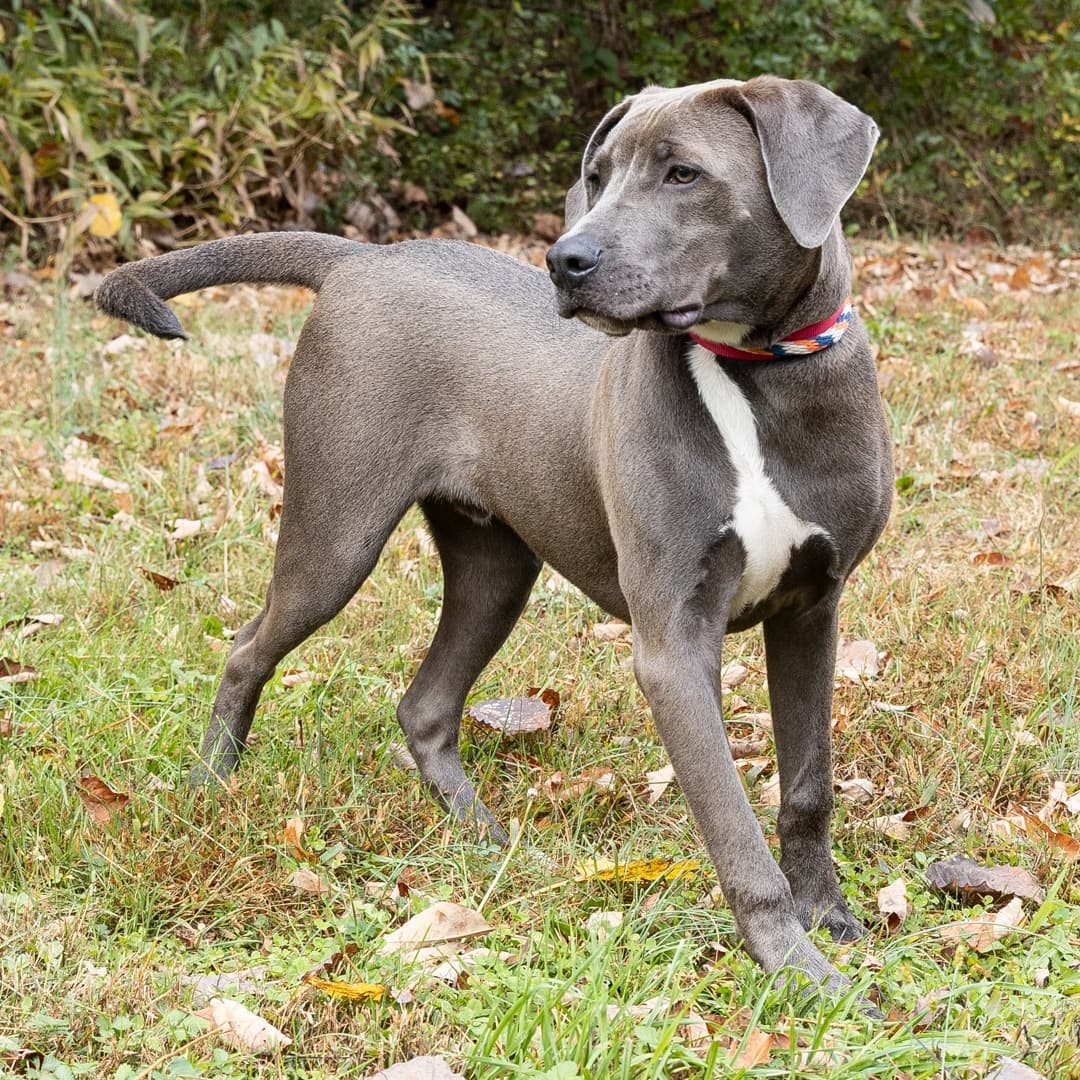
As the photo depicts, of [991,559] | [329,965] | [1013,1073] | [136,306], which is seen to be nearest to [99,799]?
[329,965]

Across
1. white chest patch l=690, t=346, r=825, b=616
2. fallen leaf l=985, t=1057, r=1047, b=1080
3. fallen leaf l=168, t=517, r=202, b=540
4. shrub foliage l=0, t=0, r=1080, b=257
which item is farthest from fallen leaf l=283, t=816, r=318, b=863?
shrub foliage l=0, t=0, r=1080, b=257

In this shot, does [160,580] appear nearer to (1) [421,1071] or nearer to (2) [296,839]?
(2) [296,839]

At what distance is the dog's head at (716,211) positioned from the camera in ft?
9.17

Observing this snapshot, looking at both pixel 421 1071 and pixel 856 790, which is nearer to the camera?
pixel 421 1071

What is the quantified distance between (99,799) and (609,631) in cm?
174

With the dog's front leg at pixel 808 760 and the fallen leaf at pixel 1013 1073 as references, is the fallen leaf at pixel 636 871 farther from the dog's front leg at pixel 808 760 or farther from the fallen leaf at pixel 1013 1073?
the fallen leaf at pixel 1013 1073

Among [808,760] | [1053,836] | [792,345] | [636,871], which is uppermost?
[792,345]

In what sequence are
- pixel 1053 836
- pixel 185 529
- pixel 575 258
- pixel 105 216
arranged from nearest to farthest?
pixel 575 258 < pixel 1053 836 < pixel 185 529 < pixel 105 216

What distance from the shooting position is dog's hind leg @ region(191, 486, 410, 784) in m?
3.63

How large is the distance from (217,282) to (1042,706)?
7.67 feet

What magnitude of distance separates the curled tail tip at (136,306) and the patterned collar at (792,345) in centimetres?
137

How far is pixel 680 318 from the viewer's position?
2.82 m

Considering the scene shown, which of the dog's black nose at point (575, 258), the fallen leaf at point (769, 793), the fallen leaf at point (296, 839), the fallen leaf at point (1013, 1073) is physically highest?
the dog's black nose at point (575, 258)

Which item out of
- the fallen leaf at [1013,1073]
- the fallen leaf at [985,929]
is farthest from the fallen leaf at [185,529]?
the fallen leaf at [1013,1073]
